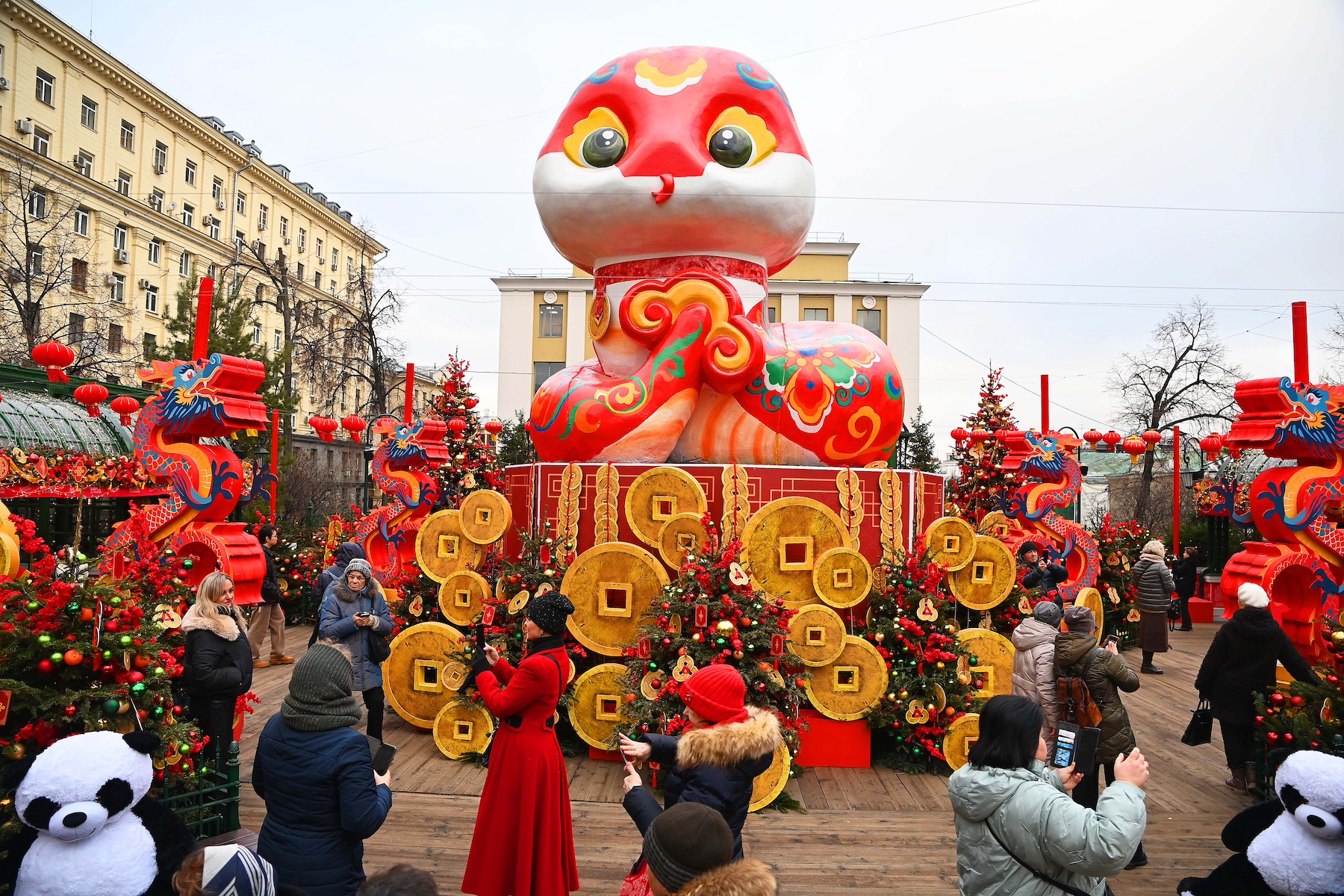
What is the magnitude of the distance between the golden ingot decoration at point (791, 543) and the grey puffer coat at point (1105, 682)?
2.12 metres

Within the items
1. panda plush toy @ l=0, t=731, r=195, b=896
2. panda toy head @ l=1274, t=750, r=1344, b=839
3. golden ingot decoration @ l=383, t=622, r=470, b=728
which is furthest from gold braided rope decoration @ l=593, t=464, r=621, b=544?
panda toy head @ l=1274, t=750, r=1344, b=839

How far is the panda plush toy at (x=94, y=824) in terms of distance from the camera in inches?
93.2

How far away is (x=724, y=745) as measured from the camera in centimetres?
279

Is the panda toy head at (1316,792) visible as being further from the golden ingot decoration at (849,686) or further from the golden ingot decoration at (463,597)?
the golden ingot decoration at (463,597)

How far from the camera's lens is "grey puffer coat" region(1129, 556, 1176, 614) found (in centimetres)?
1023

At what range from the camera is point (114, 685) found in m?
3.91

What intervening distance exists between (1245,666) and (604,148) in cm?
616

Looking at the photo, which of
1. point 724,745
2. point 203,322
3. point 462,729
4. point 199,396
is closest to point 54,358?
point 199,396

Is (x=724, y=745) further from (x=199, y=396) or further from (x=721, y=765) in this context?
(x=199, y=396)

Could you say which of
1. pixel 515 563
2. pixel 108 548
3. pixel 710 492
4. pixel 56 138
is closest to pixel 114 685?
pixel 515 563

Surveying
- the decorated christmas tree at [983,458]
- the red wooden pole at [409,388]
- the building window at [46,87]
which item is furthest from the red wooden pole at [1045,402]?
the building window at [46,87]

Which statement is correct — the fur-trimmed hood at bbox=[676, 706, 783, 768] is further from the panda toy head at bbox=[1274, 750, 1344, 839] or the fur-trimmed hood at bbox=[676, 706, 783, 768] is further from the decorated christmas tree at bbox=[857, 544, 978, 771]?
the decorated christmas tree at bbox=[857, 544, 978, 771]

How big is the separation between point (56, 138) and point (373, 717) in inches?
1045

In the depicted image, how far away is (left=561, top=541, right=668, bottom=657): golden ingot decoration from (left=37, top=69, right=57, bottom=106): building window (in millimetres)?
26557
